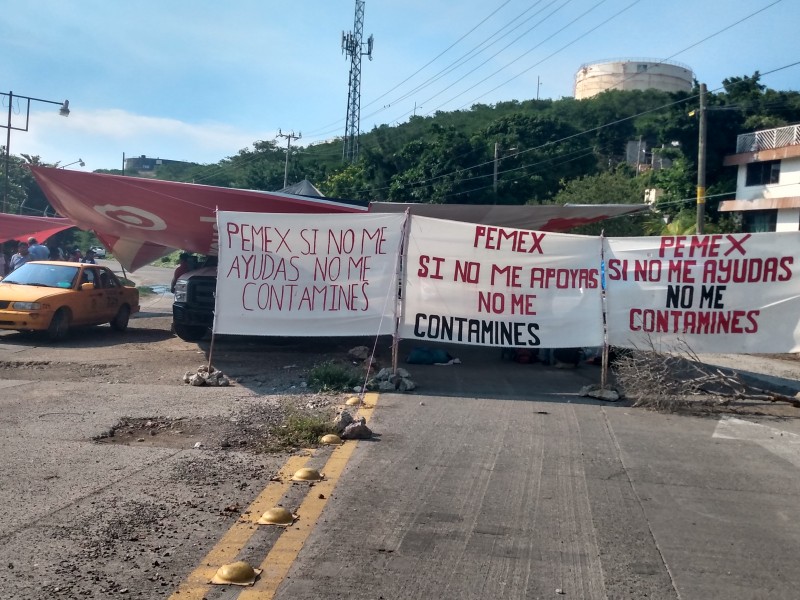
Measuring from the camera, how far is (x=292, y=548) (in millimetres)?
4570

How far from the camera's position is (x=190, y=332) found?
1450cm

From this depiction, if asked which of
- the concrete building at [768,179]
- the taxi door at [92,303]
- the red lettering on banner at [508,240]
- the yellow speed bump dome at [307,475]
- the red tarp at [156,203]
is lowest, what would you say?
the yellow speed bump dome at [307,475]

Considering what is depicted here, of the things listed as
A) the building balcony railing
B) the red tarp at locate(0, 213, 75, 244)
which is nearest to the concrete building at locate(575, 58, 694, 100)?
the building balcony railing

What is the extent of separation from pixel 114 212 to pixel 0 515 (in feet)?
32.0

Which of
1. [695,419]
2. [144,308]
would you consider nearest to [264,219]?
[695,419]

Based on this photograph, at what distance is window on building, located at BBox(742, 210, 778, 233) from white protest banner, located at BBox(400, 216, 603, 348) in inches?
1334

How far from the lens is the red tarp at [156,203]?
12648 mm

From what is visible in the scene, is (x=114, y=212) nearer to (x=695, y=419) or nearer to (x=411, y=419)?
(x=411, y=419)

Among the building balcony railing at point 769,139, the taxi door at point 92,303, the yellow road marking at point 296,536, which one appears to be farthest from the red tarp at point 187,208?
the building balcony railing at point 769,139

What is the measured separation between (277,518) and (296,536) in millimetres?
255

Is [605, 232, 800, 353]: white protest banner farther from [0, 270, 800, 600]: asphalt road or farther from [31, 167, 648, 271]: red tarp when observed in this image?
[31, 167, 648, 271]: red tarp

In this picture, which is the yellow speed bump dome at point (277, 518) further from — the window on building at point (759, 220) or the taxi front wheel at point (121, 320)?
the window on building at point (759, 220)

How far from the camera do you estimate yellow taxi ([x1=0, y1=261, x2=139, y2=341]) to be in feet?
45.1

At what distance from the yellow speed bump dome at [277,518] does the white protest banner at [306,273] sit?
534 cm
